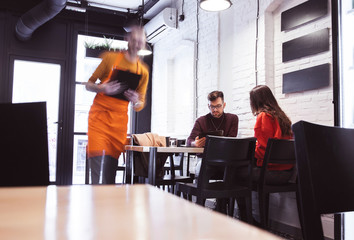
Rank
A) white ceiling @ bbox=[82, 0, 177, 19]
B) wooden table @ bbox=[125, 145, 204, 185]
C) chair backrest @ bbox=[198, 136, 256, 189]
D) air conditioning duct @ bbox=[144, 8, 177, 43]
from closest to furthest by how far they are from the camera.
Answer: chair backrest @ bbox=[198, 136, 256, 189] < wooden table @ bbox=[125, 145, 204, 185] < air conditioning duct @ bbox=[144, 8, 177, 43] < white ceiling @ bbox=[82, 0, 177, 19]

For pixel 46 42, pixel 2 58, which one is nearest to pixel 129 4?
pixel 46 42

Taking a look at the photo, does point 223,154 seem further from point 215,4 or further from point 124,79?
point 215,4

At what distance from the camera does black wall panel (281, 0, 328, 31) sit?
3.18 m

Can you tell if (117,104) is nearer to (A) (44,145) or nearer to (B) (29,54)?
(A) (44,145)

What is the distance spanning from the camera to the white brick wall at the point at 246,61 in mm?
3275

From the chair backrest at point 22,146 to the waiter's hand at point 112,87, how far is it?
1466mm

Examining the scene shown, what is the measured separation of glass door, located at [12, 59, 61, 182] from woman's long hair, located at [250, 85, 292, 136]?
456cm

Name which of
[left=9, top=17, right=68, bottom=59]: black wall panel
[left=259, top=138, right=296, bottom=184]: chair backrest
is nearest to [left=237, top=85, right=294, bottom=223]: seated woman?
[left=259, top=138, right=296, bottom=184]: chair backrest

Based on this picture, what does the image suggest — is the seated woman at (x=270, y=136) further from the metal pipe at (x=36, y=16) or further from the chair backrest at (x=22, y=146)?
the metal pipe at (x=36, y=16)

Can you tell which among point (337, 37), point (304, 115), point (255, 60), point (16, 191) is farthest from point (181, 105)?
point (16, 191)

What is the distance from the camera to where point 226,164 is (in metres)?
2.45

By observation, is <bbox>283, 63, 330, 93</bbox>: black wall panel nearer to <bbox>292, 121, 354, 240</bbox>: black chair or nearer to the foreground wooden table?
<bbox>292, 121, 354, 240</bbox>: black chair

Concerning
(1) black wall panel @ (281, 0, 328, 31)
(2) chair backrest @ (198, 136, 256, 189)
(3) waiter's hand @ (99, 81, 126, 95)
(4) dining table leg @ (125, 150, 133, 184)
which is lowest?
(4) dining table leg @ (125, 150, 133, 184)

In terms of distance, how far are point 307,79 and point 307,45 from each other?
346 millimetres
